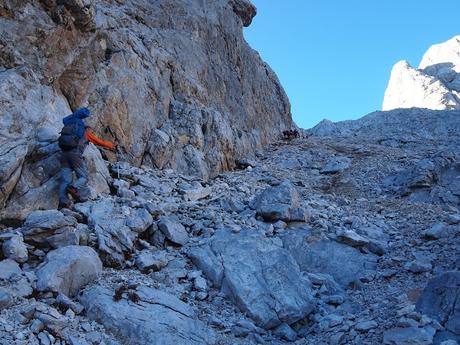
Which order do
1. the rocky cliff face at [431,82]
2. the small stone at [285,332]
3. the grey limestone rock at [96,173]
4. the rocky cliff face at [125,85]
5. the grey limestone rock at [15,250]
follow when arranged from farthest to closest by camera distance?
the rocky cliff face at [431,82]
the grey limestone rock at [96,173]
the rocky cliff face at [125,85]
the small stone at [285,332]
the grey limestone rock at [15,250]

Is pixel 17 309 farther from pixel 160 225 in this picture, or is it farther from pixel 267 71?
pixel 267 71

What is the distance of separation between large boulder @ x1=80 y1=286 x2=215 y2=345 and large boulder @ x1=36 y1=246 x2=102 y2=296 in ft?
0.90

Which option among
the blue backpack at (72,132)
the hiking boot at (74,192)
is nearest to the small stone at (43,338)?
the hiking boot at (74,192)

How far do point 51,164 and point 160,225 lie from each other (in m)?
3.01

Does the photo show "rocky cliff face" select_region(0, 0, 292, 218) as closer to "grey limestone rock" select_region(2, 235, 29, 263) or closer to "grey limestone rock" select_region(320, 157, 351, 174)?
"grey limestone rock" select_region(2, 235, 29, 263)

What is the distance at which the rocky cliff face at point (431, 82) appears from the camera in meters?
67.4

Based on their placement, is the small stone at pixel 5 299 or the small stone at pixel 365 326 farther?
the small stone at pixel 365 326

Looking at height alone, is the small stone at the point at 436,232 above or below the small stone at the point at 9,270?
above

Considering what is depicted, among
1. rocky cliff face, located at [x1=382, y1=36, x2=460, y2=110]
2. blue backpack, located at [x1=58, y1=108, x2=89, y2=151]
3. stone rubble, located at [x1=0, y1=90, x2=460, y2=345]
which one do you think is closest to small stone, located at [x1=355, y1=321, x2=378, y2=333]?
stone rubble, located at [x1=0, y1=90, x2=460, y2=345]

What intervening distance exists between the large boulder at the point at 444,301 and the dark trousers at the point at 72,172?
7337mm

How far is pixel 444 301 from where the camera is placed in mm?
6594

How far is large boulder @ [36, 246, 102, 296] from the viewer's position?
21.7ft

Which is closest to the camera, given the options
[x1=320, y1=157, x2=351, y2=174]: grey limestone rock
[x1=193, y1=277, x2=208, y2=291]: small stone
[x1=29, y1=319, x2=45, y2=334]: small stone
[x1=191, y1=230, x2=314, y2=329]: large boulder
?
[x1=29, y1=319, x2=45, y2=334]: small stone

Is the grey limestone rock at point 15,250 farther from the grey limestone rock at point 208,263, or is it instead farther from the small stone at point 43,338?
the grey limestone rock at point 208,263
